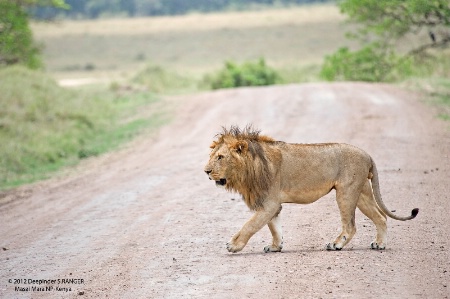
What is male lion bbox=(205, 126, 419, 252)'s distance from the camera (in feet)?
27.0

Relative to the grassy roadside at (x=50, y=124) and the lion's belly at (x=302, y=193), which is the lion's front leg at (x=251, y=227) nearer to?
the lion's belly at (x=302, y=193)

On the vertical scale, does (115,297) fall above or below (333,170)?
below

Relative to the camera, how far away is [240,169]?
8.26m

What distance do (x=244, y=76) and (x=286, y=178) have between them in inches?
923

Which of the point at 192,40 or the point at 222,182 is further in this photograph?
the point at 192,40

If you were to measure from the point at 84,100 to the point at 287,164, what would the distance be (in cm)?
1798

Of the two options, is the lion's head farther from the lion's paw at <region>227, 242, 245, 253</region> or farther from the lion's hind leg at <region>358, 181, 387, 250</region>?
the lion's hind leg at <region>358, 181, 387, 250</region>

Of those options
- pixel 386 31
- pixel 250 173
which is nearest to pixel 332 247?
Result: pixel 250 173

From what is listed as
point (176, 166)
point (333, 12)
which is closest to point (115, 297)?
point (176, 166)

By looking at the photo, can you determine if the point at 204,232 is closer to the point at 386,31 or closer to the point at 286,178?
the point at 286,178

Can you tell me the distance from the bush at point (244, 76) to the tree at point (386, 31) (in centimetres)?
336

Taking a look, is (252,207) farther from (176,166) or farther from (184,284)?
(176,166)

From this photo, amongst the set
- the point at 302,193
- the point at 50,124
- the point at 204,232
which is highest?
the point at 302,193

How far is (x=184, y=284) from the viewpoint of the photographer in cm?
726
